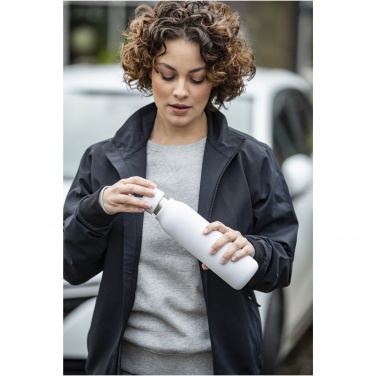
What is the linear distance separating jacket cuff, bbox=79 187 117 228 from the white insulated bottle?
0.14m

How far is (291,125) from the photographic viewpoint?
4.43 metres

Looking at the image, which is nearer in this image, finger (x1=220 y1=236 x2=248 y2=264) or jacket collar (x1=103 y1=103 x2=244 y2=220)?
finger (x1=220 y1=236 x2=248 y2=264)

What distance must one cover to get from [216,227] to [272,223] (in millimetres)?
278

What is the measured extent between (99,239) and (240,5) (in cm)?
227

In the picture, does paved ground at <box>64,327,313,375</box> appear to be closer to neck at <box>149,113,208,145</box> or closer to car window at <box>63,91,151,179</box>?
car window at <box>63,91,151,179</box>

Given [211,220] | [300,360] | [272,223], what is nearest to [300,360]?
[300,360]

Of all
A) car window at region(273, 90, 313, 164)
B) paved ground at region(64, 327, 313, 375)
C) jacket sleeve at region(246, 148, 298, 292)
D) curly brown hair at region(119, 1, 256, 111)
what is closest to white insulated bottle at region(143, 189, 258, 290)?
jacket sleeve at region(246, 148, 298, 292)

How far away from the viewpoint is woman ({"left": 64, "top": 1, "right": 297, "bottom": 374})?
2.05 meters

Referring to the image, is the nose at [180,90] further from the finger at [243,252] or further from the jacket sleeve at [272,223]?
the finger at [243,252]

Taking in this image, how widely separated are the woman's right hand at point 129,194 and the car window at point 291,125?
210 centimetres

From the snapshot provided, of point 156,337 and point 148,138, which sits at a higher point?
point 148,138
